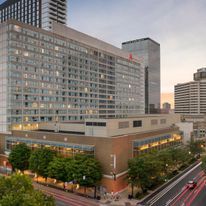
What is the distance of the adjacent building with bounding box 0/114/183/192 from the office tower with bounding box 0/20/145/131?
20073 mm

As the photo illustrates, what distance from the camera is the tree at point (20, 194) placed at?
33531 millimetres

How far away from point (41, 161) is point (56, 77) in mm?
Answer: 61900

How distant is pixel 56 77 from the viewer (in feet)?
393

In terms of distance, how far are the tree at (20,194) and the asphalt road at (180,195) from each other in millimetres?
27977

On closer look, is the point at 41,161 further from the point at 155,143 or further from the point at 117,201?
the point at 155,143

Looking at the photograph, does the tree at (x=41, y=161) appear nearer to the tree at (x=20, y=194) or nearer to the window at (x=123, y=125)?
the window at (x=123, y=125)

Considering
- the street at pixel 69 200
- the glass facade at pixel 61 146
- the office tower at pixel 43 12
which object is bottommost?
the street at pixel 69 200

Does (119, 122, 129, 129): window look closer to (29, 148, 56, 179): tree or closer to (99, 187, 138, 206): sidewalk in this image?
(99, 187, 138, 206): sidewalk

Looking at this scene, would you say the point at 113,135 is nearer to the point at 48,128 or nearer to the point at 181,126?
the point at 48,128

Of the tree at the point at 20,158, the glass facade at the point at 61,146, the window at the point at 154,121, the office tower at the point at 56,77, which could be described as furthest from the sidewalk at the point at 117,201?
the office tower at the point at 56,77

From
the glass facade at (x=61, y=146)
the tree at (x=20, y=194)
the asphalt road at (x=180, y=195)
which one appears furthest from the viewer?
the glass facade at (x=61, y=146)

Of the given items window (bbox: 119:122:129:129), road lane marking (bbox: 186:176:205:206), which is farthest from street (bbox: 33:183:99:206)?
window (bbox: 119:122:129:129)

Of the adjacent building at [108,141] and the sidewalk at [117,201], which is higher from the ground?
the adjacent building at [108,141]

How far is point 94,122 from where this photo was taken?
69.4 m
